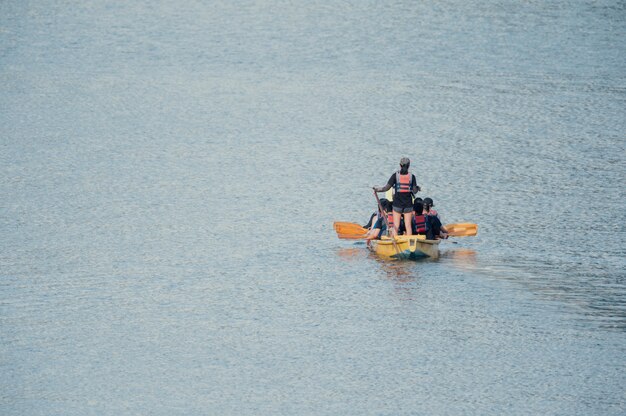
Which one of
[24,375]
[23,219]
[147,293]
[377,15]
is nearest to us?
[24,375]

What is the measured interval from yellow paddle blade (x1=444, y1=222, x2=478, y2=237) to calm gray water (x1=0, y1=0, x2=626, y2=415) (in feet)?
1.79

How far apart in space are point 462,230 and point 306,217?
6.07 meters

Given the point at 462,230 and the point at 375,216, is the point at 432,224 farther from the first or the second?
the point at 375,216

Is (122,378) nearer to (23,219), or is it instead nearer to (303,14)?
(23,219)

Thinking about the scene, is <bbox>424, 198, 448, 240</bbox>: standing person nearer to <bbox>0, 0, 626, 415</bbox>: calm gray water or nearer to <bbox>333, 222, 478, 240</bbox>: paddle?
A: <bbox>333, 222, 478, 240</bbox>: paddle

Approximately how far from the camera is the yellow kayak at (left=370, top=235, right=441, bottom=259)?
28.1 m

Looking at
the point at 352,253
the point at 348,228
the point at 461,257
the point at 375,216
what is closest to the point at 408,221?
the point at 461,257

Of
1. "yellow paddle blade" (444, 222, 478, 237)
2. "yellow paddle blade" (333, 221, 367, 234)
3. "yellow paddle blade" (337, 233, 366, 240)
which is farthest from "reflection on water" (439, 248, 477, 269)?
"yellow paddle blade" (333, 221, 367, 234)

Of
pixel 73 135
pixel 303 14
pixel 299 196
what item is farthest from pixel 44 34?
pixel 299 196

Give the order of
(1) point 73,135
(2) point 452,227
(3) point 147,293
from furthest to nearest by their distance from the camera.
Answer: (1) point 73,135 → (2) point 452,227 → (3) point 147,293

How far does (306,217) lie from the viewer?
34625mm

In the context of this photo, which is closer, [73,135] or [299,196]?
[299,196]

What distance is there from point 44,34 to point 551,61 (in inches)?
1273

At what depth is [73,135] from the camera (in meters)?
47.5
